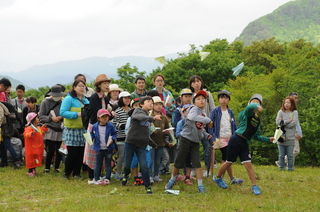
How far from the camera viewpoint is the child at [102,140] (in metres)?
7.67

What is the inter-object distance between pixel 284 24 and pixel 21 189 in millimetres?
189412

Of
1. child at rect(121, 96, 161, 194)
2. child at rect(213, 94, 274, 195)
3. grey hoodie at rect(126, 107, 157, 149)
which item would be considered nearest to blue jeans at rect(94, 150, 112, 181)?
child at rect(121, 96, 161, 194)

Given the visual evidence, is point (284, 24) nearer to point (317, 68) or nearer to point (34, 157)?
point (317, 68)

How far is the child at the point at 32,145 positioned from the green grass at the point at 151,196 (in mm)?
418

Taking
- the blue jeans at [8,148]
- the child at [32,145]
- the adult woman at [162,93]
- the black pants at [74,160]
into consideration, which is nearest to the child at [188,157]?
the adult woman at [162,93]

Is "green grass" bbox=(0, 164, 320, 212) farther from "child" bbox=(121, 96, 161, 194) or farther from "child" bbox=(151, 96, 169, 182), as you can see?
"child" bbox=(121, 96, 161, 194)

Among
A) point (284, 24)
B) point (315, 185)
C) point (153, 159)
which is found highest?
point (284, 24)


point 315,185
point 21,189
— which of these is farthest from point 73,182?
point 315,185

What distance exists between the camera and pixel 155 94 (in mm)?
8664

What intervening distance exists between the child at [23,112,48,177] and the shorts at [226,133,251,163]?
15.8 feet

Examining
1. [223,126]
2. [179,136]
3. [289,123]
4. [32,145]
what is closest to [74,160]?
[32,145]

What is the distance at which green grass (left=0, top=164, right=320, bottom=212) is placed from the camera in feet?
18.8

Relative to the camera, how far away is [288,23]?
179375mm

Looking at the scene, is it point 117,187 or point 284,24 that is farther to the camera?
point 284,24
